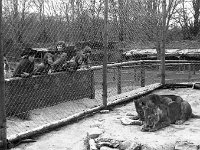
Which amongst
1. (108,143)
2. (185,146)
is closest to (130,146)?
(108,143)

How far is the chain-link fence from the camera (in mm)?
4969

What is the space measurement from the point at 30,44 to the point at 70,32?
3.49 feet

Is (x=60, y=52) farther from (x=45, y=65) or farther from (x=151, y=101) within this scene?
(x=151, y=101)

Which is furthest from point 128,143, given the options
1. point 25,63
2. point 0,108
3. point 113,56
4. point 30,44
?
point 113,56

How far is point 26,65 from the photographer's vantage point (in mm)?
6691

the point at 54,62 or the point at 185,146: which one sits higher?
the point at 54,62

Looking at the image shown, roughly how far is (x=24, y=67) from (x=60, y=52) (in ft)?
2.96

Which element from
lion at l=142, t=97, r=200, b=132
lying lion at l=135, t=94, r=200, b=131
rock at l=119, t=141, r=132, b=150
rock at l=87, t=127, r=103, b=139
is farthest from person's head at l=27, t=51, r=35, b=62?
rock at l=119, t=141, r=132, b=150

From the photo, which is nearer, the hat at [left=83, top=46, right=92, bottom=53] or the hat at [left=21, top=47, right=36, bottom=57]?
the hat at [left=21, top=47, right=36, bottom=57]

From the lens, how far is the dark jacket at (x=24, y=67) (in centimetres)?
643

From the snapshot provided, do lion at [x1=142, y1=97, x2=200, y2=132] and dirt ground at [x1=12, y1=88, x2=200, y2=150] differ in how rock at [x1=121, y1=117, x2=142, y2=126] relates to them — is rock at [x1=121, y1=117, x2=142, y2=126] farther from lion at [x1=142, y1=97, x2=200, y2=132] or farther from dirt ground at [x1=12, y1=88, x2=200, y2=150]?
lion at [x1=142, y1=97, x2=200, y2=132]

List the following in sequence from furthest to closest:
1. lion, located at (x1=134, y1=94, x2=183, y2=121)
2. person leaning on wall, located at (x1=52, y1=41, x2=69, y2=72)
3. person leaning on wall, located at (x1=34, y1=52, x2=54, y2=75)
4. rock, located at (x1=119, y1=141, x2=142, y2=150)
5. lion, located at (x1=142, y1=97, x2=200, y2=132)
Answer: person leaning on wall, located at (x1=34, y1=52, x2=54, y2=75)
person leaning on wall, located at (x1=52, y1=41, x2=69, y2=72)
lion, located at (x1=134, y1=94, x2=183, y2=121)
lion, located at (x1=142, y1=97, x2=200, y2=132)
rock, located at (x1=119, y1=141, x2=142, y2=150)

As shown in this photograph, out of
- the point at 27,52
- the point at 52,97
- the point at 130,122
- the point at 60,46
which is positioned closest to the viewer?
the point at 130,122

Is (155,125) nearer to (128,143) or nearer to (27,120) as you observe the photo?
(128,143)
